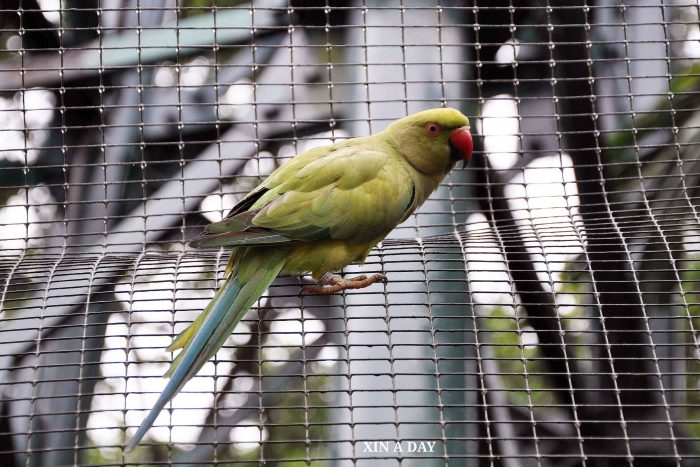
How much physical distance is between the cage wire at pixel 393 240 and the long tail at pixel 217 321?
0.98ft

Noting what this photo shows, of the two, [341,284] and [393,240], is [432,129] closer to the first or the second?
[393,240]

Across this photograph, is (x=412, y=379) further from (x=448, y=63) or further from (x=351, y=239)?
(x=448, y=63)

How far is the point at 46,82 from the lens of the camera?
4863 millimetres

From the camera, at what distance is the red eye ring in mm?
3621

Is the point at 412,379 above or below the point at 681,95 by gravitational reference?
below

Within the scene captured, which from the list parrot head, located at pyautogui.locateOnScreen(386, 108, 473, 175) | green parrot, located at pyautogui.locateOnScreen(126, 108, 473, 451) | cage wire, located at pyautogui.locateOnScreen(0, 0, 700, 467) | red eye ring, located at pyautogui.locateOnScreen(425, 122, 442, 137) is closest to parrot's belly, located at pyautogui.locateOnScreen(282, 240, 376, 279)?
green parrot, located at pyautogui.locateOnScreen(126, 108, 473, 451)

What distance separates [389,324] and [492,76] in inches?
87.7

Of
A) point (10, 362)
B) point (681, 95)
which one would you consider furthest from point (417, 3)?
point (10, 362)

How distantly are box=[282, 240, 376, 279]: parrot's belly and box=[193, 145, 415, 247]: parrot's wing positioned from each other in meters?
0.05

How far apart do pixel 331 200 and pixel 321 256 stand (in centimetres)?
23

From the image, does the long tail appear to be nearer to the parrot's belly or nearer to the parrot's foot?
the parrot's belly

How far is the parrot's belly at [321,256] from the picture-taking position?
10.6 ft

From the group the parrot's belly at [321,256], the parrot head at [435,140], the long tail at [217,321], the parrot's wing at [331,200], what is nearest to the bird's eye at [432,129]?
the parrot head at [435,140]

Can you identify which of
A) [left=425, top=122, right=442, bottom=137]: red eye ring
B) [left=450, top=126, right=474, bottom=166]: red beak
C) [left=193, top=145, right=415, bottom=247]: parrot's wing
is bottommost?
[left=193, top=145, right=415, bottom=247]: parrot's wing
